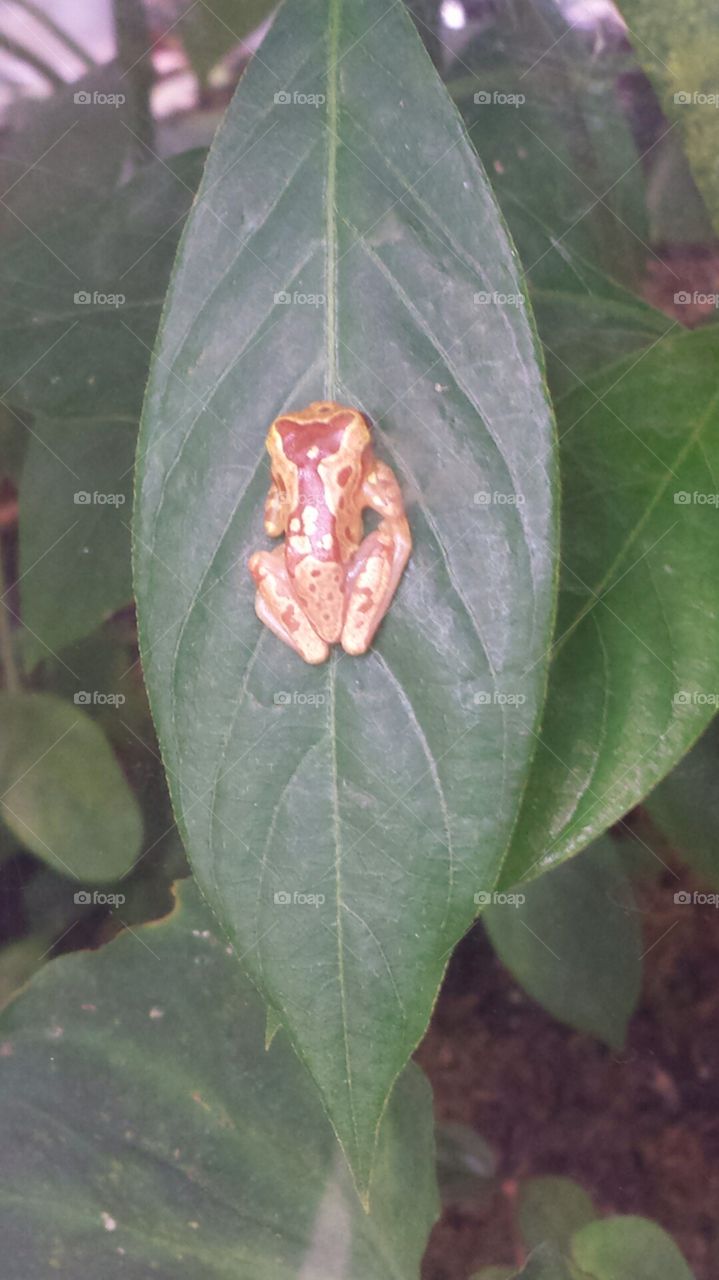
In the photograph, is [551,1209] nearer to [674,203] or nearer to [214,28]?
[674,203]

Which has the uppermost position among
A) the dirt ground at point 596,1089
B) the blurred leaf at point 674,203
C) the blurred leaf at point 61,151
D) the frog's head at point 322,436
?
the blurred leaf at point 61,151

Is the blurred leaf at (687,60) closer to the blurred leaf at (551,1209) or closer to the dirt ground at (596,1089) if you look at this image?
the dirt ground at (596,1089)

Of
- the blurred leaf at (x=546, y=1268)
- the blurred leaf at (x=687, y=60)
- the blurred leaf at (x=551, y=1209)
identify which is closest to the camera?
the blurred leaf at (x=687, y=60)

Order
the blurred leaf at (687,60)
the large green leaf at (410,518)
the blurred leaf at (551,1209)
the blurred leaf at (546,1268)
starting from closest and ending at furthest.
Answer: the large green leaf at (410,518) < the blurred leaf at (687,60) < the blurred leaf at (546,1268) < the blurred leaf at (551,1209)

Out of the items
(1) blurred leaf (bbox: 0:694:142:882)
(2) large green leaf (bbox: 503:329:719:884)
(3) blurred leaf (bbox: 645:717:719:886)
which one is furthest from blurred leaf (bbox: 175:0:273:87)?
(3) blurred leaf (bbox: 645:717:719:886)

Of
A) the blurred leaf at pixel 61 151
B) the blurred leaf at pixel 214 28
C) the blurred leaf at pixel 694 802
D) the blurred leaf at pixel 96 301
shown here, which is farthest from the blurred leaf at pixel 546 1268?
the blurred leaf at pixel 214 28

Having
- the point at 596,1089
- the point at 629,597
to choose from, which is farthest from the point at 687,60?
the point at 596,1089

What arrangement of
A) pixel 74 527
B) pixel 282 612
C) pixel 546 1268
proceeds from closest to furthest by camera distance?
pixel 282 612 → pixel 546 1268 → pixel 74 527

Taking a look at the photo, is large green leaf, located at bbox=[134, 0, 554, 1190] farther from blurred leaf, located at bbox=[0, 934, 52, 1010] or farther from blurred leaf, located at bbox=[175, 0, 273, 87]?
blurred leaf, located at bbox=[0, 934, 52, 1010]
